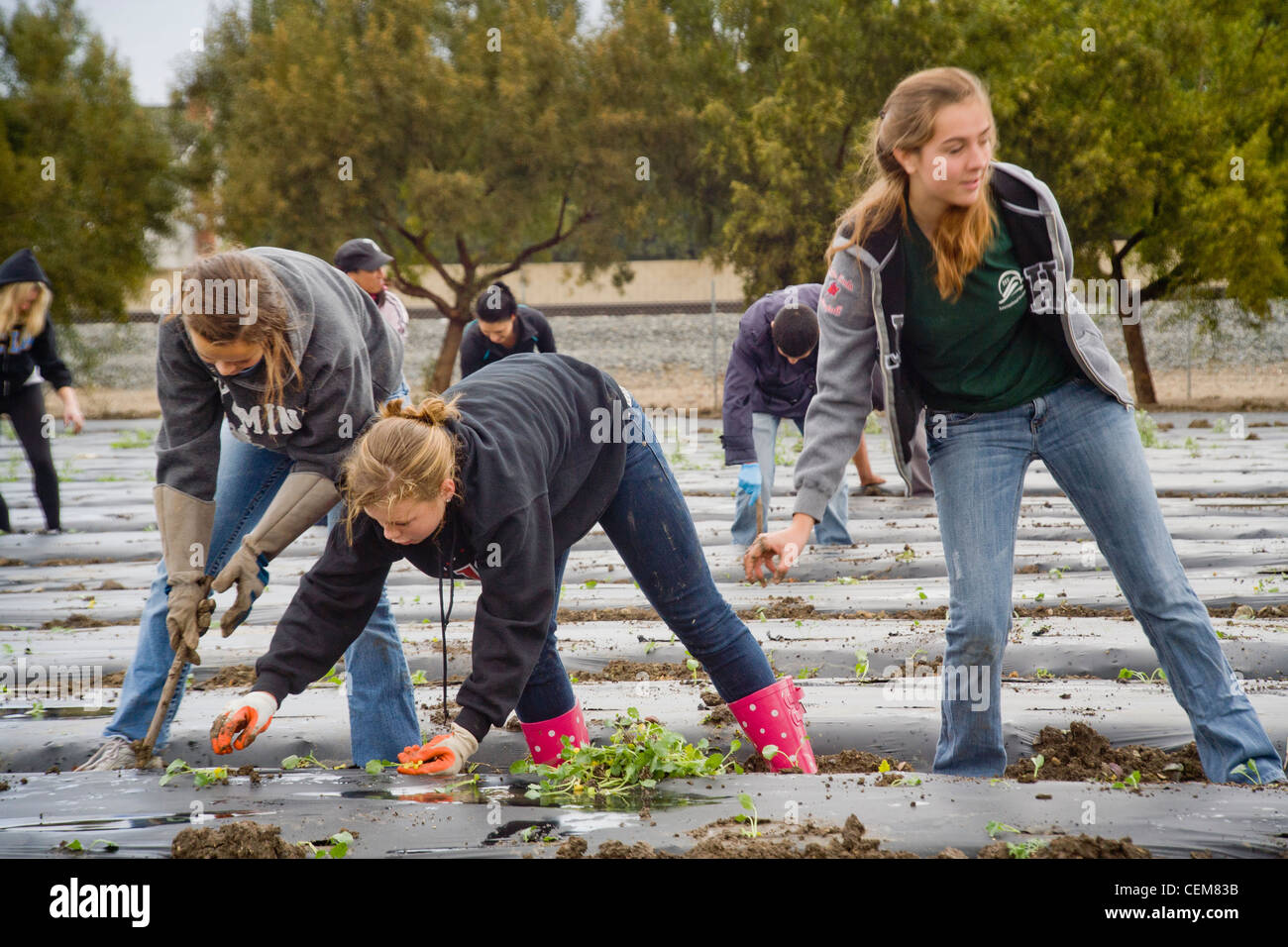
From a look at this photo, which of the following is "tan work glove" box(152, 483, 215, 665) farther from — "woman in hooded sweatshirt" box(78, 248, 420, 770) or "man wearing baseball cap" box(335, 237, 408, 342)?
"man wearing baseball cap" box(335, 237, 408, 342)

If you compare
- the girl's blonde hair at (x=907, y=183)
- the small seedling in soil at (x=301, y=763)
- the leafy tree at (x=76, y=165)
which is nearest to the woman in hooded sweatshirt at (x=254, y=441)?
the small seedling in soil at (x=301, y=763)

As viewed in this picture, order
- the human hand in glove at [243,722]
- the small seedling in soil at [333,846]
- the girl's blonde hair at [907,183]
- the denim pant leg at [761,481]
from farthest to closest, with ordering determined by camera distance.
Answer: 1. the denim pant leg at [761,481]
2. the girl's blonde hair at [907,183]
3. the human hand in glove at [243,722]
4. the small seedling in soil at [333,846]

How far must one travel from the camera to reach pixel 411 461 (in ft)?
6.73

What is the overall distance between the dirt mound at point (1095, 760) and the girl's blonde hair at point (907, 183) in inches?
46.6

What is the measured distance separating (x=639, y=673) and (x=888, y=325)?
1800 mm

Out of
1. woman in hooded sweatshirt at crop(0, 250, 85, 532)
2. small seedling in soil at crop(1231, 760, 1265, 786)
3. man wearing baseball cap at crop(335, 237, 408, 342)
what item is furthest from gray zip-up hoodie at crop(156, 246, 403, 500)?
woman in hooded sweatshirt at crop(0, 250, 85, 532)

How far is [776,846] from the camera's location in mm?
1978

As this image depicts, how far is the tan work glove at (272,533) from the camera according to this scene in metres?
2.51

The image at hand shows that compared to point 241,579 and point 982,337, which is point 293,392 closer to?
point 241,579

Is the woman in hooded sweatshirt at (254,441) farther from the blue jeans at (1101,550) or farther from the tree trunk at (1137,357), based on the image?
the tree trunk at (1137,357)

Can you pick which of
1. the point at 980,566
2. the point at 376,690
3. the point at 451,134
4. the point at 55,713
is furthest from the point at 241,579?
the point at 451,134
